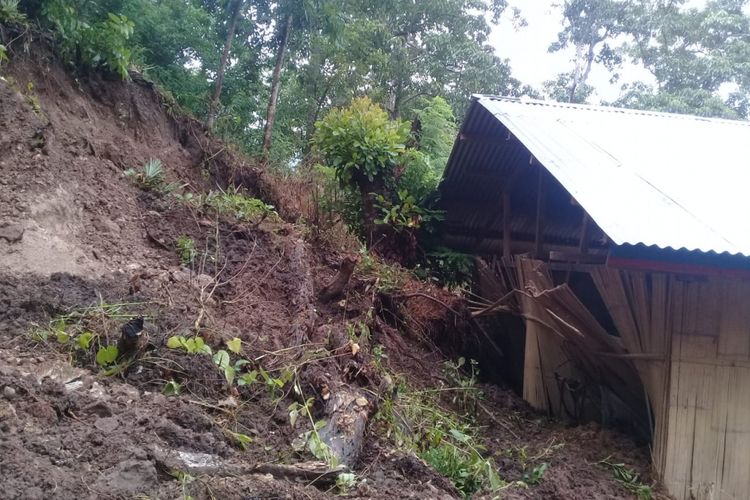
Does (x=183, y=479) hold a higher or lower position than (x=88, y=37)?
lower

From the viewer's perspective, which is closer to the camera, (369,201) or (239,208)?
(239,208)

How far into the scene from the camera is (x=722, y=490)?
4816 millimetres

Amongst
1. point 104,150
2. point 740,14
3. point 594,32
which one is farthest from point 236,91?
point 740,14

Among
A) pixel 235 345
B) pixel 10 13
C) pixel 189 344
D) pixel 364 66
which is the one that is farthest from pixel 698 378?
pixel 364 66

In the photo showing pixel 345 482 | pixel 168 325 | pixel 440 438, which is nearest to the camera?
pixel 345 482

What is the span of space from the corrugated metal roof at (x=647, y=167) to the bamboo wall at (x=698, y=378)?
1.88 feet

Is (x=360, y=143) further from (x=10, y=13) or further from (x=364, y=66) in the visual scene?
(x=364, y=66)

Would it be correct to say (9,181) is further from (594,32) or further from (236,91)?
(594,32)

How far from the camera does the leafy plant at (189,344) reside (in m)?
3.89

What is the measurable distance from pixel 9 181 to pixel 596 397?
5.67m

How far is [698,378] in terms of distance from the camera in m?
4.88

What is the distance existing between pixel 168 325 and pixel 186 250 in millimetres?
1575

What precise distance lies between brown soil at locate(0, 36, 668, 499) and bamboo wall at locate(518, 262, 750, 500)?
0.40 m

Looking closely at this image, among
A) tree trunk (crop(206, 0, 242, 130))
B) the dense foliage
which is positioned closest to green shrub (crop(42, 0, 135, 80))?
the dense foliage
